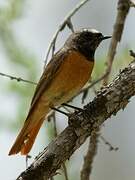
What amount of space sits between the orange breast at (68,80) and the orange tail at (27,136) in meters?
0.18

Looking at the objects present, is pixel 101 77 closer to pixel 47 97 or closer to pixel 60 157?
pixel 47 97

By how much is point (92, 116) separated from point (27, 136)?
1.00 meters

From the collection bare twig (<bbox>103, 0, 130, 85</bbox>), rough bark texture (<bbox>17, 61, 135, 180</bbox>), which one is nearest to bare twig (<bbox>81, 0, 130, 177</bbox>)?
bare twig (<bbox>103, 0, 130, 85</bbox>)

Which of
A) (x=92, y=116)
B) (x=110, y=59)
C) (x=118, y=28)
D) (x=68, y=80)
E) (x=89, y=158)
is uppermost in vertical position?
(x=118, y=28)

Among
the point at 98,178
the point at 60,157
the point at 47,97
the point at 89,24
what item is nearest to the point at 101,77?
the point at 47,97

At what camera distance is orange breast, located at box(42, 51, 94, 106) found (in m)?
4.99

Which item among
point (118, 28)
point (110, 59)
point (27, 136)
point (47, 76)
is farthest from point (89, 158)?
point (118, 28)

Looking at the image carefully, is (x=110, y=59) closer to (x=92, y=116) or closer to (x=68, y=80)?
(x=68, y=80)

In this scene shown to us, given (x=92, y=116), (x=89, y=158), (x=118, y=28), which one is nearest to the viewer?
(x=92, y=116)

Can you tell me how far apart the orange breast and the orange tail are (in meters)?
0.18

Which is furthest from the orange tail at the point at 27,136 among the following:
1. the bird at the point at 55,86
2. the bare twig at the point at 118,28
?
the bare twig at the point at 118,28

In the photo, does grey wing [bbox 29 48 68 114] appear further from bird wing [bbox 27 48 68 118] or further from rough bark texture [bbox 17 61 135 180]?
rough bark texture [bbox 17 61 135 180]

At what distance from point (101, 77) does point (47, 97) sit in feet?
1.32

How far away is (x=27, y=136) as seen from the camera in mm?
5020
